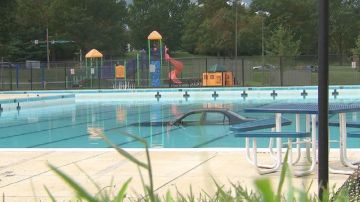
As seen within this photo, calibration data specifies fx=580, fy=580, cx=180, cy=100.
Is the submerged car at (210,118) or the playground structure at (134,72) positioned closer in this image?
the submerged car at (210,118)

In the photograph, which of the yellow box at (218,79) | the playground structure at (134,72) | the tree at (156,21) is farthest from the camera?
the tree at (156,21)

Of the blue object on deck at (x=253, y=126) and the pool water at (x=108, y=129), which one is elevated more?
the blue object on deck at (x=253, y=126)

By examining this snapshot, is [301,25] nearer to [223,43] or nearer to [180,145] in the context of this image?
[223,43]

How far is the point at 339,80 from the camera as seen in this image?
41.6 metres

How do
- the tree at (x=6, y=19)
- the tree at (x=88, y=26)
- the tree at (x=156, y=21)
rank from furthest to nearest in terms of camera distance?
the tree at (x=156, y=21) → the tree at (x=88, y=26) → the tree at (x=6, y=19)

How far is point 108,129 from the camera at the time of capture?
33.5 feet

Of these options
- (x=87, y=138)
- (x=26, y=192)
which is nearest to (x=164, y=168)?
(x=26, y=192)

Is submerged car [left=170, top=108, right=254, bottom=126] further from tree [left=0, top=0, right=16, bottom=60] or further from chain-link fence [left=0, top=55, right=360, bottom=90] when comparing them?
tree [left=0, top=0, right=16, bottom=60]

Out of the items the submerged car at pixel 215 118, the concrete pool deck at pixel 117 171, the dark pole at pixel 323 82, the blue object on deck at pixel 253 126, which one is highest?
the dark pole at pixel 323 82

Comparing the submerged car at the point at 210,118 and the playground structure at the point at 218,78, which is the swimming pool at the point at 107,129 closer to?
the submerged car at the point at 210,118

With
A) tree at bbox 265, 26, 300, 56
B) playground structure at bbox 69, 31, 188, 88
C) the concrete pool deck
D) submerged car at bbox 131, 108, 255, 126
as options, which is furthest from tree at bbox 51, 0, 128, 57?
the concrete pool deck

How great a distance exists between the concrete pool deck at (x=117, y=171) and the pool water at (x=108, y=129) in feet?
1.71

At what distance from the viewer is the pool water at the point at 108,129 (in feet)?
38.1

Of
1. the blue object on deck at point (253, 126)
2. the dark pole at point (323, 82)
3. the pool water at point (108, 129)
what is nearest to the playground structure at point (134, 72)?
the pool water at point (108, 129)
